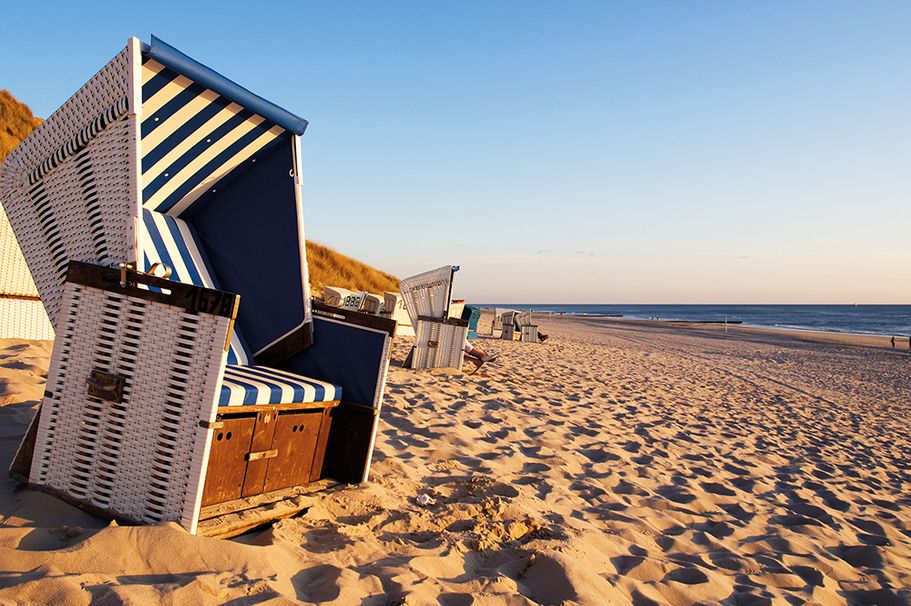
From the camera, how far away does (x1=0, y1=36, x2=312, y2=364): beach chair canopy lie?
103 inches

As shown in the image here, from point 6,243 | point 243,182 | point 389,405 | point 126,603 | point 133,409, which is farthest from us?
point 6,243

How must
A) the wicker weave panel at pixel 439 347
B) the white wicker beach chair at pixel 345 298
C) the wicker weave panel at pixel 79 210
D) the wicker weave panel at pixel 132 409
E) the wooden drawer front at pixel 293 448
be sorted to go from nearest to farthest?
1. the wicker weave panel at pixel 132 409
2. the wicker weave panel at pixel 79 210
3. the wooden drawer front at pixel 293 448
4. the wicker weave panel at pixel 439 347
5. the white wicker beach chair at pixel 345 298

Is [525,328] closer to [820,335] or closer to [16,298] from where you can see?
[16,298]

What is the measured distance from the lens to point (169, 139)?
3408 millimetres

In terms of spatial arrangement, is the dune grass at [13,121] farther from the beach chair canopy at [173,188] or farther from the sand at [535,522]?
the beach chair canopy at [173,188]

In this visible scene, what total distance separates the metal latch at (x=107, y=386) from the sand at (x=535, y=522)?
486 mm

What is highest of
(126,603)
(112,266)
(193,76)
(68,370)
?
(193,76)

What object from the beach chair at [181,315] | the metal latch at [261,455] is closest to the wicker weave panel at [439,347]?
the beach chair at [181,315]

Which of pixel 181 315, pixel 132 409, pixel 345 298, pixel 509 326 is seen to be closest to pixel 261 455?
pixel 132 409

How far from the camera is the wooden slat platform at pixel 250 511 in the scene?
2494 mm

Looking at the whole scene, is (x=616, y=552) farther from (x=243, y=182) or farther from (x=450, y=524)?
(x=243, y=182)

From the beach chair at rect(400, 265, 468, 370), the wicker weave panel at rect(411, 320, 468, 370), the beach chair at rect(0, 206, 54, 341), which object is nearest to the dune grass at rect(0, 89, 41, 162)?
the beach chair at rect(0, 206, 54, 341)

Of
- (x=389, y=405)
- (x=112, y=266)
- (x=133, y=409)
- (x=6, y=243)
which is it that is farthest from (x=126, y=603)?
(x=6, y=243)

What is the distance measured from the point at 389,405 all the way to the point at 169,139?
305 cm
